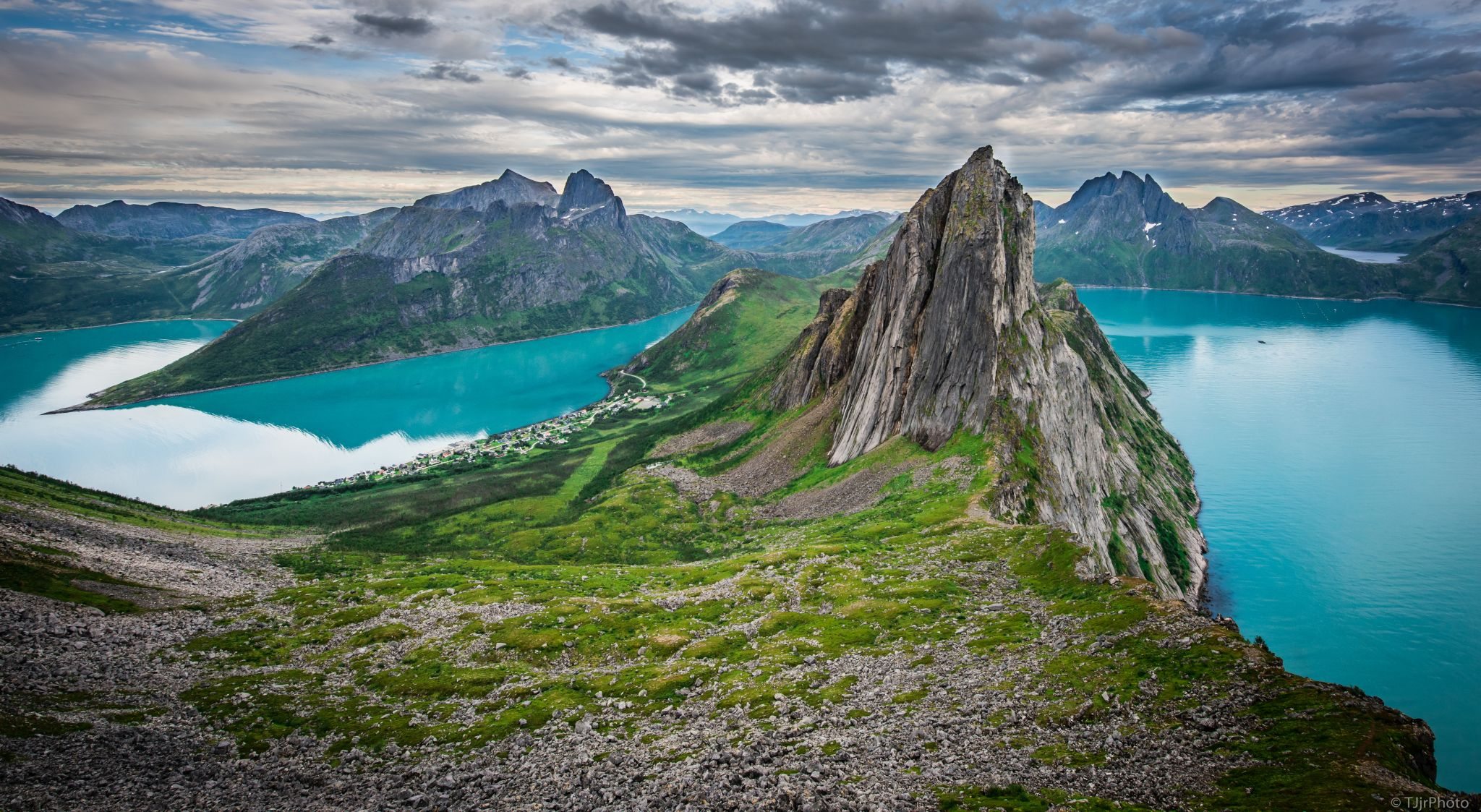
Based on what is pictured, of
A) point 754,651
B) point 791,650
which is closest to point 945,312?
point 791,650

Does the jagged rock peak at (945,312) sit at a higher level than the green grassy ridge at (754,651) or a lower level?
higher

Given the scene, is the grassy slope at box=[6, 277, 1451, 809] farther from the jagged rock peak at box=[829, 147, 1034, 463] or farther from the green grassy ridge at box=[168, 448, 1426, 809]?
the jagged rock peak at box=[829, 147, 1034, 463]

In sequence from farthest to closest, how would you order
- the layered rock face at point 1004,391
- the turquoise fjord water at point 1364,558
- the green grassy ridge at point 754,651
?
the layered rock face at point 1004,391, the turquoise fjord water at point 1364,558, the green grassy ridge at point 754,651

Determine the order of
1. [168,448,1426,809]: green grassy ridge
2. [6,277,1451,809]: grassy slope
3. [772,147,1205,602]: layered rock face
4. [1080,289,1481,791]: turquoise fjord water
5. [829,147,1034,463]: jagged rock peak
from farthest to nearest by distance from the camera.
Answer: [829,147,1034,463]: jagged rock peak
[772,147,1205,602]: layered rock face
[1080,289,1481,791]: turquoise fjord water
[168,448,1426,809]: green grassy ridge
[6,277,1451,809]: grassy slope

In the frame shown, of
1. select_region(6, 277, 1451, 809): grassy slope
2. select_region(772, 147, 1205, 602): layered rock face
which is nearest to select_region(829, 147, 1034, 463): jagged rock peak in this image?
select_region(772, 147, 1205, 602): layered rock face

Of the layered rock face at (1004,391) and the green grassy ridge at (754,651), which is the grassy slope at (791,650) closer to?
the green grassy ridge at (754,651)

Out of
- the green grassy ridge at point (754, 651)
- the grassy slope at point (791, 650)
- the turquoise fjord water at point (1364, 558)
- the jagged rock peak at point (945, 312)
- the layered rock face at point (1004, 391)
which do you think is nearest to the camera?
the grassy slope at point (791, 650)

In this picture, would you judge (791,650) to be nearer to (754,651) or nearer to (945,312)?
(754,651)

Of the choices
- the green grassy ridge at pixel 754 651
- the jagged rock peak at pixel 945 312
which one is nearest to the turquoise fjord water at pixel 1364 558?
the jagged rock peak at pixel 945 312
